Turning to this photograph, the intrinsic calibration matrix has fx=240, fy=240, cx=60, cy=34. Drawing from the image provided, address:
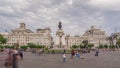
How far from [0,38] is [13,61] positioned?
12576 centimetres

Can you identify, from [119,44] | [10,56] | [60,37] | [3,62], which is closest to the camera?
[10,56]

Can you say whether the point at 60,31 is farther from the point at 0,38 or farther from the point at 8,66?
the point at 8,66

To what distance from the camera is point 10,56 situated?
14.3 m

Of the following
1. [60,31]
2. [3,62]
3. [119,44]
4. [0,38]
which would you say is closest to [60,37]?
[60,31]

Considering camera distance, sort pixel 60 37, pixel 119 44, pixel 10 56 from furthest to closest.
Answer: pixel 119 44 < pixel 60 37 < pixel 10 56

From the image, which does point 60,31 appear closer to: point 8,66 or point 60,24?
point 60,24

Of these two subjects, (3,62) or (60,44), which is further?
(60,44)

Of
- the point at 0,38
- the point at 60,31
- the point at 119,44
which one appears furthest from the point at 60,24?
the point at 119,44

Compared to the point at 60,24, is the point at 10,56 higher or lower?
lower

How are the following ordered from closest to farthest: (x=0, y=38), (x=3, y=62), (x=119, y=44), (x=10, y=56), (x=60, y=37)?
(x=10, y=56)
(x=3, y=62)
(x=60, y=37)
(x=0, y=38)
(x=119, y=44)

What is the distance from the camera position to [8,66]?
14.4m

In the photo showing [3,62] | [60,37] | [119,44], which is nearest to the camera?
[3,62]

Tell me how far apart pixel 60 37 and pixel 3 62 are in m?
89.7

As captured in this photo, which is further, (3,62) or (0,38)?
(0,38)
